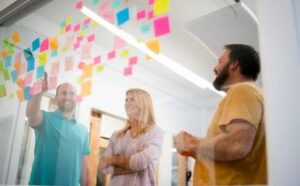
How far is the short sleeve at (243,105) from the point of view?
764mm

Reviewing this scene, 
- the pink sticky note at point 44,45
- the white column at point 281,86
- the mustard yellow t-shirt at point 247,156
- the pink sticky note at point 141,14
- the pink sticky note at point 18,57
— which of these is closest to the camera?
the white column at point 281,86

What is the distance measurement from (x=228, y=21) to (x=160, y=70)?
35cm

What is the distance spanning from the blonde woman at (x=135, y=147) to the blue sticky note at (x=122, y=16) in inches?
13.0

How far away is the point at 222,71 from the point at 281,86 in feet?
0.95

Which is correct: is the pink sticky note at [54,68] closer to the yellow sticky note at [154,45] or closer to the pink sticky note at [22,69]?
the pink sticky note at [22,69]

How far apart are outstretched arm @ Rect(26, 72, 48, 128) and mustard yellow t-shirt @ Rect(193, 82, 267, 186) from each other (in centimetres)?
95

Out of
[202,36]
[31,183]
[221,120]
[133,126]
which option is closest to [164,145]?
[133,126]

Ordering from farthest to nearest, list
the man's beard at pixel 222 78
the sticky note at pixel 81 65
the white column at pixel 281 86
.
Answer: the sticky note at pixel 81 65 → the man's beard at pixel 222 78 → the white column at pixel 281 86

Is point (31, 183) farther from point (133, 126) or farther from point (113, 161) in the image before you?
point (133, 126)

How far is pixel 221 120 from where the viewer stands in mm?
857

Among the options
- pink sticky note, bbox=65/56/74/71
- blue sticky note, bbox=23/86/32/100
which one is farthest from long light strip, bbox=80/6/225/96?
blue sticky note, bbox=23/86/32/100

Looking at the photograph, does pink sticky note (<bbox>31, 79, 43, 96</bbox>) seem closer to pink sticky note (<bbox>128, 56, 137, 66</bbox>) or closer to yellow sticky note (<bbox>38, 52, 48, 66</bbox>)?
yellow sticky note (<bbox>38, 52, 48, 66</bbox>)

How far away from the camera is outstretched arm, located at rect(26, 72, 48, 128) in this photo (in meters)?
1.52

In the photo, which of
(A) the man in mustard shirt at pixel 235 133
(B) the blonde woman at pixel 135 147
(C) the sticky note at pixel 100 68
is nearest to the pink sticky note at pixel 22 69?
(C) the sticky note at pixel 100 68
